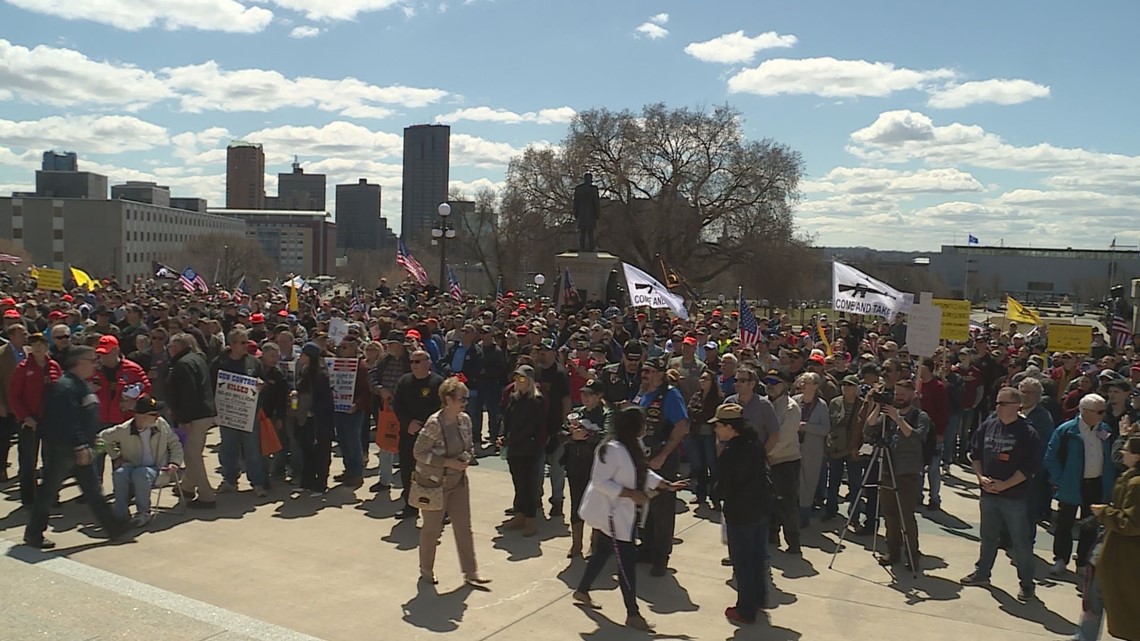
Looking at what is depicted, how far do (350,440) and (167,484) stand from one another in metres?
2.06

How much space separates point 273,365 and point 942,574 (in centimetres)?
723

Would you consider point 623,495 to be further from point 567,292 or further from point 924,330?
point 567,292

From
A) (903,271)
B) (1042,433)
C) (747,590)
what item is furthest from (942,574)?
(903,271)

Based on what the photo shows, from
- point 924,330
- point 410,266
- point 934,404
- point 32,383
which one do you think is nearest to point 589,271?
point 410,266

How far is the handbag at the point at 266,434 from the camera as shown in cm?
995

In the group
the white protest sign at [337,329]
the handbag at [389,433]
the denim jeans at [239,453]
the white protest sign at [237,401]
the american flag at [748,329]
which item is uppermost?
the american flag at [748,329]

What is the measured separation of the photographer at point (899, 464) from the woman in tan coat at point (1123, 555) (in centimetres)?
224

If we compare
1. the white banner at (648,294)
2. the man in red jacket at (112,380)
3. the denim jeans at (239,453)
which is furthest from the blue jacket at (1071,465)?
the white banner at (648,294)

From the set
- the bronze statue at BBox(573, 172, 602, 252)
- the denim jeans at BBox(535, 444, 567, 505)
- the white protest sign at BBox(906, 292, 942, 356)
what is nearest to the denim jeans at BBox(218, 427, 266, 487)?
the denim jeans at BBox(535, 444, 567, 505)

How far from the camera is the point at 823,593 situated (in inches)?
294

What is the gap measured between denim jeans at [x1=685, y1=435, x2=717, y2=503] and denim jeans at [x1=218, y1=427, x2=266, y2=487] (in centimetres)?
486

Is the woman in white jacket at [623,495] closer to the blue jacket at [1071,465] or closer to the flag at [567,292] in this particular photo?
the blue jacket at [1071,465]

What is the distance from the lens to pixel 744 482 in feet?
21.7

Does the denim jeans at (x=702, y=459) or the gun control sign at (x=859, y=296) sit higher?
the gun control sign at (x=859, y=296)
